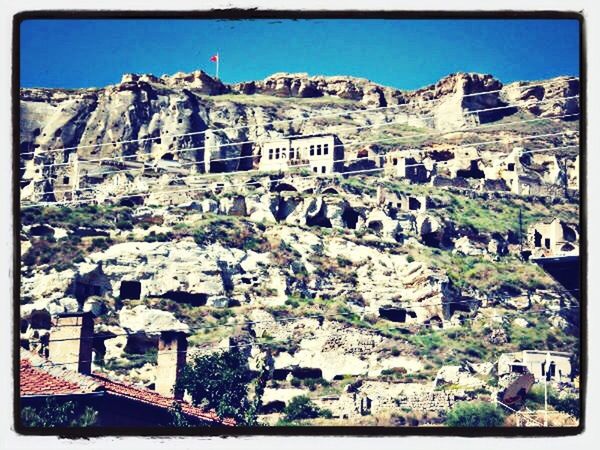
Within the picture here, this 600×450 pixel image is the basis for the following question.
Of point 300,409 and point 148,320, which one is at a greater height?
point 148,320

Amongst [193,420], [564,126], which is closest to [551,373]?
[193,420]

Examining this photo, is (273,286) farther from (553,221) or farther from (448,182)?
(448,182)

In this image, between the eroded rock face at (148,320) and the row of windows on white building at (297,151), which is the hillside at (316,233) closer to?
the eroded rock face at (148,320)

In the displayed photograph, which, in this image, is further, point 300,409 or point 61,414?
point 300,409

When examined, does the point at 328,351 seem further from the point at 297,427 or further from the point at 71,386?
the point at 297,427

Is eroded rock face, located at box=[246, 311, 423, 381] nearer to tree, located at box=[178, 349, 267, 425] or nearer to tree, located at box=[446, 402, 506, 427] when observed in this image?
tree, located at box=[178, 349, 267, 425]

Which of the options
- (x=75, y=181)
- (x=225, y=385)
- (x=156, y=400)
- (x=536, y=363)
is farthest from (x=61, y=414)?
(x=75, y=181)
